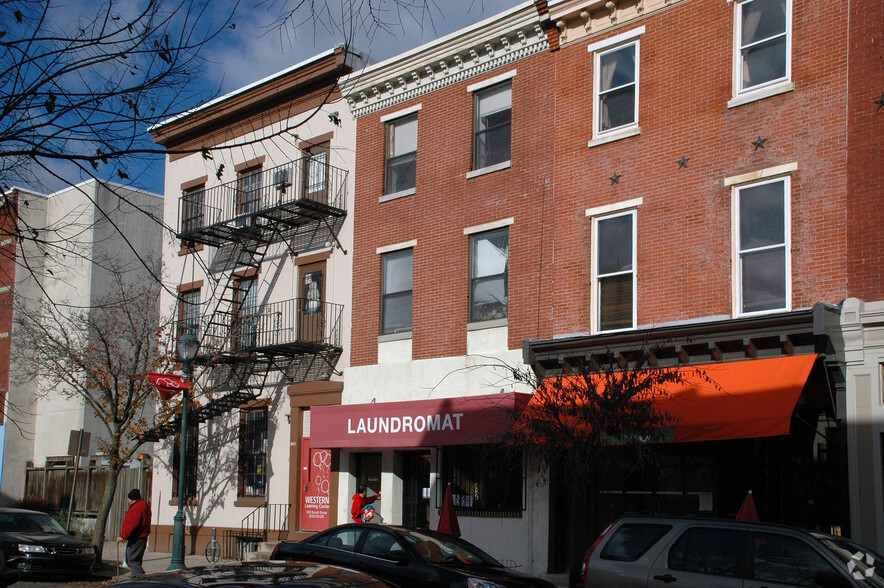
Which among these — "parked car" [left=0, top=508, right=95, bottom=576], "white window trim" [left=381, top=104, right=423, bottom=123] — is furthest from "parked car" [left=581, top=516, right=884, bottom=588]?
"white window trim" [left=381, top=104, right=423, bottom=123]

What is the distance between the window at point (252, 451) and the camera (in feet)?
74.7

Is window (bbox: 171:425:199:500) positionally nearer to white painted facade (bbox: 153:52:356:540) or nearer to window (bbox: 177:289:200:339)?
white painted facade (bbox: 153:52:356:540)

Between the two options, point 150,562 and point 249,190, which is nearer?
point 150,562

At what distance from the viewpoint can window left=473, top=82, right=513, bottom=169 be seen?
19.3 meters

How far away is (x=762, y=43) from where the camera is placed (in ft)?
50.9

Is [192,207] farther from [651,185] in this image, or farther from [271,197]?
[651,185]

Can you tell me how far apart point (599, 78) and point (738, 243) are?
4.54 meters

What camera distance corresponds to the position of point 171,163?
27.2m

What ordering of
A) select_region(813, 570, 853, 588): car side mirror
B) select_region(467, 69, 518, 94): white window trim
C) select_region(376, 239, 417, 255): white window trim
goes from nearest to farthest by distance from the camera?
select_region(813, 570, 853, 588): car side mirror < select_region(467, 69, 518, 94): white window trim < select_region(376, 239, 417, 255): white window trim

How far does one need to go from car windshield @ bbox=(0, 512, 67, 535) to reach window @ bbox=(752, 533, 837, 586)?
47.5 ft

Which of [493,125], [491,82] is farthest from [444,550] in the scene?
[491,82]

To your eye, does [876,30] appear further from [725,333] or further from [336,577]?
[336,577]

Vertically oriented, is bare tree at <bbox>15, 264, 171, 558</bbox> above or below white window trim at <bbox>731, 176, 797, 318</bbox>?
below

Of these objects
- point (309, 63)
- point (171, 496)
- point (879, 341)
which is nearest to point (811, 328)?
point (879, 341)
